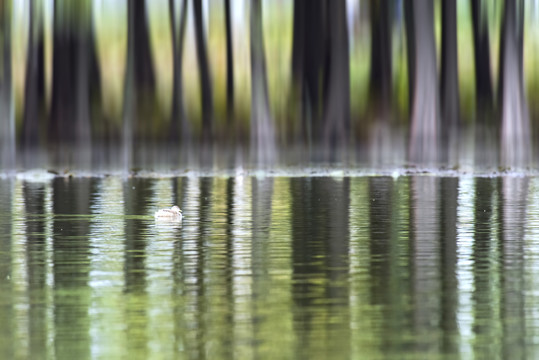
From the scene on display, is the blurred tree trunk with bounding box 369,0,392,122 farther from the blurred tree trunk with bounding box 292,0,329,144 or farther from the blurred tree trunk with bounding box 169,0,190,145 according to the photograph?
the blurred tree trunk with bounding box 169,0,190,145

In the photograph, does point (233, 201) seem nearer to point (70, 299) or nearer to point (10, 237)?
point (10, 237)

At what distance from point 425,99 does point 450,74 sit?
2398mm

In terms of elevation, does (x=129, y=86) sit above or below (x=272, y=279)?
above

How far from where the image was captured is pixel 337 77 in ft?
135

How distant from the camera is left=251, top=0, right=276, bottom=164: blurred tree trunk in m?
40.2

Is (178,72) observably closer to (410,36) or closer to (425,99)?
(410,36)

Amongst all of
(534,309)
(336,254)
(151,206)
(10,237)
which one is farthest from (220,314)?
(151,206)

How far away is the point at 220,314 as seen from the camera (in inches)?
343

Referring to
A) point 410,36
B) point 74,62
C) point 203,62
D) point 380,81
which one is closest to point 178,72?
point 203,62

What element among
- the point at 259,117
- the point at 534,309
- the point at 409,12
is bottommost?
the point at 534,309

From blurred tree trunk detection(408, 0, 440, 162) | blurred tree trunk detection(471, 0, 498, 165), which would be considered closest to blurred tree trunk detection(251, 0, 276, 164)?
blurred tree trunk detection(408, 0, 440, 162)

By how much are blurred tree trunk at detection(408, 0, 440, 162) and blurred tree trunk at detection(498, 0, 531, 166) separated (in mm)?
2103

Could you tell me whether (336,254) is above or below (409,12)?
below

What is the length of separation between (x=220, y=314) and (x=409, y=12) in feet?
108
